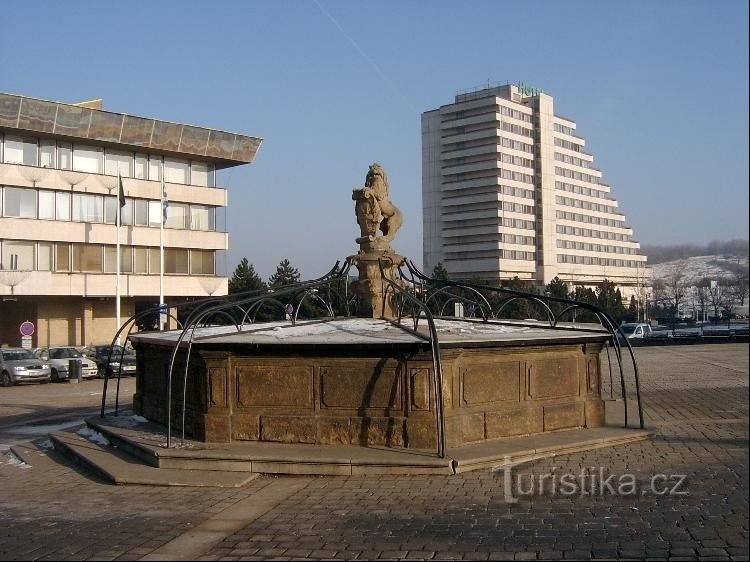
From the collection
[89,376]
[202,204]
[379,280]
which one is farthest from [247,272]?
[379,280]

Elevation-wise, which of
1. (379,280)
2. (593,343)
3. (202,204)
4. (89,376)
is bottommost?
(89,376)

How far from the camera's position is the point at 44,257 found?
152 feet

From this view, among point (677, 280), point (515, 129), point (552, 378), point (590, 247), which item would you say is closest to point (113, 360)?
point (552, 378)

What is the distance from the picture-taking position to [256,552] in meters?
6.52

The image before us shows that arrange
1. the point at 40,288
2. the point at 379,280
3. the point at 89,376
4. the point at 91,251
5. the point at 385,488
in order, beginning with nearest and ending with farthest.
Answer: the point at 385,488
the point at 379,280
the point at 89,376
the point at 40,288
the point at 91,251

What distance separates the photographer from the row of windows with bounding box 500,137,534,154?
94875mm

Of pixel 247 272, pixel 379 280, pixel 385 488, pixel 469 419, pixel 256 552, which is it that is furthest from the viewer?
pixel 247 272

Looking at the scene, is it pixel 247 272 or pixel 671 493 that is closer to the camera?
pixel 671 493

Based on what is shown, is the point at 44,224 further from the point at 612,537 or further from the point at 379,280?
the point at 612,537

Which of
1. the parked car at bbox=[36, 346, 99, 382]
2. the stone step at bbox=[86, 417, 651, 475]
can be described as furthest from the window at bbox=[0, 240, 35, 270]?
the stone step at bbox=[86, 417, 651, 475]

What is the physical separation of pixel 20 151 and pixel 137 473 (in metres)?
40.9

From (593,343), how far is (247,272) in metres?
49.4

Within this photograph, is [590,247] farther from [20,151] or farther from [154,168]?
[20,151]

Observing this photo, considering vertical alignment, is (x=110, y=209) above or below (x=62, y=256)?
above
